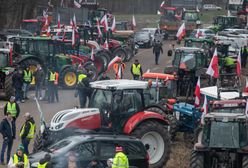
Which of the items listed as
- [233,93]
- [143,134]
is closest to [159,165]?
[143,134]

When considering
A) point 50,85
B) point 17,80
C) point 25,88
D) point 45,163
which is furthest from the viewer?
point 25,88

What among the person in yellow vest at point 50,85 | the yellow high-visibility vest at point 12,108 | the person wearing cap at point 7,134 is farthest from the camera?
the person in yellow vest at point 50,85

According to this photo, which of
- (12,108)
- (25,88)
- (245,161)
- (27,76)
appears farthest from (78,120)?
(25,88)

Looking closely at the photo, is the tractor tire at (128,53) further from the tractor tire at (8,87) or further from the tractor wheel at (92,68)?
the tractor tire at (8,87)

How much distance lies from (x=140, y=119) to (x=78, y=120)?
5.35ft

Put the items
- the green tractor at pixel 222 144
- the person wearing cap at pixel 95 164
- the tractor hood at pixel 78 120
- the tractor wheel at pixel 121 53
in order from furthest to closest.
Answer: the tractor wheel at pixel 121 53
the tractor hood at pixel 78 120
the green tractor at pixel 222 144
the person wearing cap at pixel 95 164

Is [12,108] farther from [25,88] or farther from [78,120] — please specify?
[25,88]

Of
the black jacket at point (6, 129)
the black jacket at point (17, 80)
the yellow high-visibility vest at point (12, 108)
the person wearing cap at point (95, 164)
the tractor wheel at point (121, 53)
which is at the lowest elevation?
the person wearing cap at point (95, 164)

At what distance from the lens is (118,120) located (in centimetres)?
1762

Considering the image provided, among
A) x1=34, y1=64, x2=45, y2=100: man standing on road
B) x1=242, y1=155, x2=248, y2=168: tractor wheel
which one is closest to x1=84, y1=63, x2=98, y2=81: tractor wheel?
x1=34, y1=64, x2=45, y2=100: man standing on road

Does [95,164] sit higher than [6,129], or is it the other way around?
[6,129]

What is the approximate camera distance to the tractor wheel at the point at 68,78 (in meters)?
30.8

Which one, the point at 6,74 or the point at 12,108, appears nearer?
the point at 12,108

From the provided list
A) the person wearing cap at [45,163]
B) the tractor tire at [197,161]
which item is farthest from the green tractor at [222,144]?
the person wearing cap at [45,163]
